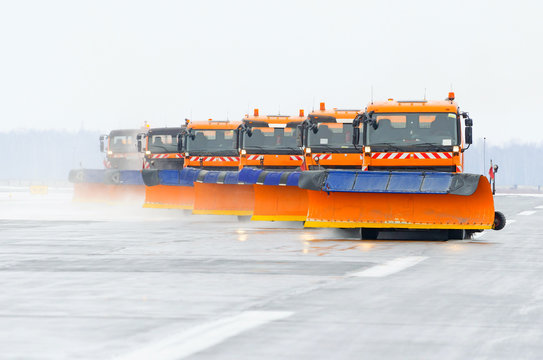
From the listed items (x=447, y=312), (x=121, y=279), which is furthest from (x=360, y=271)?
(x=447, y=312)

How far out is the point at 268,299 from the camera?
404 inches

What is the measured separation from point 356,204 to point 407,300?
30.5ft

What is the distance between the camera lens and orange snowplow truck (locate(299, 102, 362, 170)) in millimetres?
26031

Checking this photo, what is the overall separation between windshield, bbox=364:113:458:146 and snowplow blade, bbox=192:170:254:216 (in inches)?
213

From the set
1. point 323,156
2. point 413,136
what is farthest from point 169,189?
point 413,136

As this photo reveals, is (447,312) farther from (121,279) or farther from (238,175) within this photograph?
(238,175)

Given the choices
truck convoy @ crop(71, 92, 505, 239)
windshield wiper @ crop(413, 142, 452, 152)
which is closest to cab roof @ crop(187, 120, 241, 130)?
truck convoy @ crop(71, 92, 505, 239)

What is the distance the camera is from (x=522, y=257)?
1597 cm

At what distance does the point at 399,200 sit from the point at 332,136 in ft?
23.0

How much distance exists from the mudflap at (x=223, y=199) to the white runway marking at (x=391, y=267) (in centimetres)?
1088

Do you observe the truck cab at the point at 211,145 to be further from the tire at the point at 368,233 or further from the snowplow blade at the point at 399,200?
the snowplow blade at the point at 399,200

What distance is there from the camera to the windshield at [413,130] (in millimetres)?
21266

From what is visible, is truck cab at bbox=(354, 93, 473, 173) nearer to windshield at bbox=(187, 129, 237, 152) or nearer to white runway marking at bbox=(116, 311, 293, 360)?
windshield at bbox=(187, 129, 237, 152)

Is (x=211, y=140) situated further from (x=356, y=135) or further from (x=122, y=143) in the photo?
(x=356, y=135)
